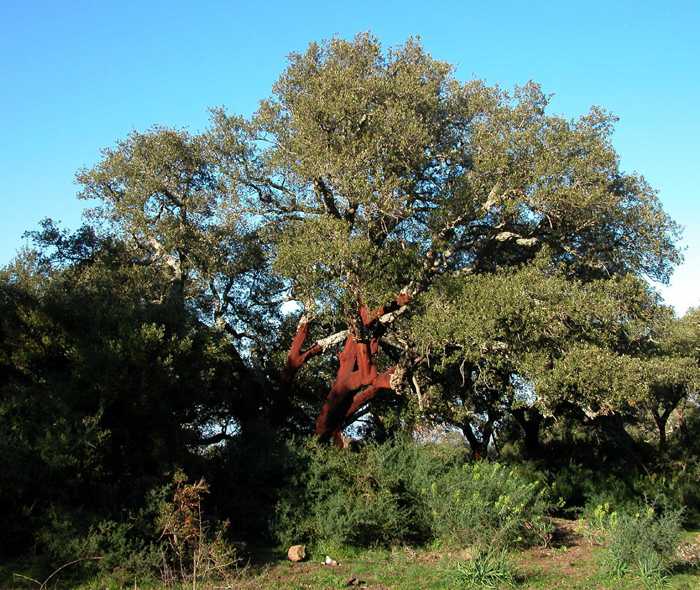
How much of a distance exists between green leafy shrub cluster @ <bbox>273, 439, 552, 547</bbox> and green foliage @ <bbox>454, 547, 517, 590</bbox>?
189 cm

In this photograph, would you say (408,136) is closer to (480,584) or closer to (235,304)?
(235,304)

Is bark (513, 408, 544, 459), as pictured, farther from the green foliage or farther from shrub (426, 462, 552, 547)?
the green foliage

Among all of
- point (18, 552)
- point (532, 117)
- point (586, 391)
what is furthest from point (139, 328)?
point (532, 117)

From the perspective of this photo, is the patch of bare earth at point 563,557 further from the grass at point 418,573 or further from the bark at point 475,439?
the bark at point 475,439

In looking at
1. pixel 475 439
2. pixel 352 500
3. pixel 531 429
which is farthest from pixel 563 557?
pixel 531 429

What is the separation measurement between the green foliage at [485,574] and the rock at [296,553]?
2850 millimetres

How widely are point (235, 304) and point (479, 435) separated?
9646 mm

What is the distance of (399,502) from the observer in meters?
12.1

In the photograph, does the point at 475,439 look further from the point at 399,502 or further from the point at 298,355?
the point at 399,502

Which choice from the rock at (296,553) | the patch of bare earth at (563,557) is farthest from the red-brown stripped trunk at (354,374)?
the patch of bare earth at (563,557)

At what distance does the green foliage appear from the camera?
27.8ft

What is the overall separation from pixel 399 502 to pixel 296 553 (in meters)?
2.41

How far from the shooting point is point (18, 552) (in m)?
9.40

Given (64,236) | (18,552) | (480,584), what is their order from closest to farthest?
(480,584), (18,552), (64,236)
